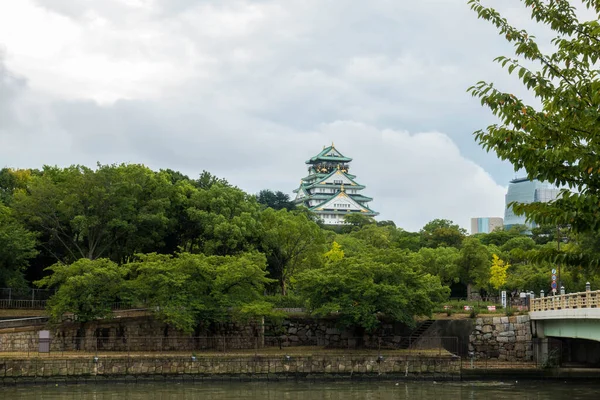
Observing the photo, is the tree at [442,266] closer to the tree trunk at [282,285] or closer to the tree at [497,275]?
the tree at [497,275]

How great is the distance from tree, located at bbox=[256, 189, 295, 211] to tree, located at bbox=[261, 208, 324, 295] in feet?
164

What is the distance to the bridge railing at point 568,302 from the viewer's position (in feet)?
107

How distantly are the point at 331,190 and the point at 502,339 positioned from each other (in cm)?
11259

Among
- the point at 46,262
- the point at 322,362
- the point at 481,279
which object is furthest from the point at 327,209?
the point at 322,362

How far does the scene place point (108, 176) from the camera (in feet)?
156

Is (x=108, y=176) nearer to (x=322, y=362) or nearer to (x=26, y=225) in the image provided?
(x=26, y=225)

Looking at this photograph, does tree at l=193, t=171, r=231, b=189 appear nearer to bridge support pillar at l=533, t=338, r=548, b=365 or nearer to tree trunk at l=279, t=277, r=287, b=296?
tree trunk at l=279, t=277, r=287, b=296

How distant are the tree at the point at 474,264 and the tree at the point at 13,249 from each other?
29884 millimetres

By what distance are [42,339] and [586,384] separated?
25650mm

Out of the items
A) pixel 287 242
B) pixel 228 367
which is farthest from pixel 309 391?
pixel 287 242

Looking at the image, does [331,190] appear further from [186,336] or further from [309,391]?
[309,391]

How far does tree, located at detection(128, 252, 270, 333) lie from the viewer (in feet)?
129


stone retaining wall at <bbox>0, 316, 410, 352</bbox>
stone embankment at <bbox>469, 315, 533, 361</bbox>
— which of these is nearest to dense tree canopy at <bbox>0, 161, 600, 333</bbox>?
A: stone retaining wall at <bbox>0, 316, 410, 352</bbox>

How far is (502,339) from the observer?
142 ft
